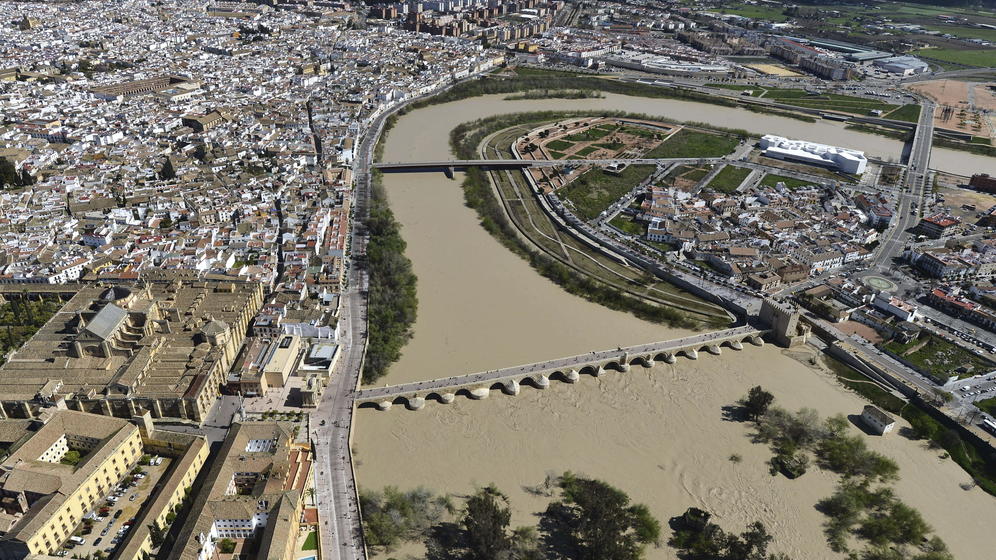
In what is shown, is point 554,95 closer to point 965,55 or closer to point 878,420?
point 878,420

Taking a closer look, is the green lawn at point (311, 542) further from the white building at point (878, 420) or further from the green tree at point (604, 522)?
the white building at point (878, 420)

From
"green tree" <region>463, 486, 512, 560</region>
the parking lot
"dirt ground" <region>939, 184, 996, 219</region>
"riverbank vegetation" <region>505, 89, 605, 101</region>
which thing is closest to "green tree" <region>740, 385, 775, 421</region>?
"green tree" <region>463, 486, 512, 560</region>

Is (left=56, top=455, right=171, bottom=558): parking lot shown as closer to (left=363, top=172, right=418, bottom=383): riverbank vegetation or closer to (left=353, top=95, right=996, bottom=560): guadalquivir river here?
(left=353, top=95, right=996, bottom=560): guadalquivir river

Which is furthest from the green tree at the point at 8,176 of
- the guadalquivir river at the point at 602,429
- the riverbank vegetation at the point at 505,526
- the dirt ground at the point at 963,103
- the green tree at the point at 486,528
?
the dirt ground at the point at 963,103

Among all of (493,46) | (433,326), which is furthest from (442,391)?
(493,46)

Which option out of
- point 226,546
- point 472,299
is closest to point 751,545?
point 226,546

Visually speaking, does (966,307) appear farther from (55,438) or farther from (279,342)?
(55,438)
